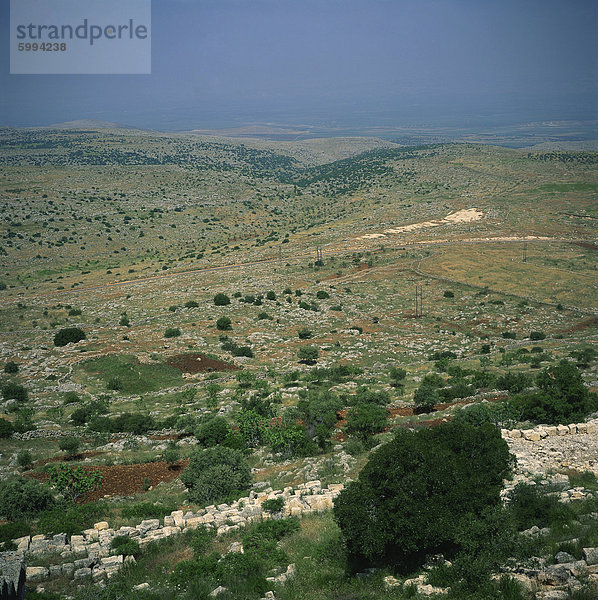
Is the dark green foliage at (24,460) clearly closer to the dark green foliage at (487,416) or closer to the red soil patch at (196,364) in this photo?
the red soil patch at (196,364)

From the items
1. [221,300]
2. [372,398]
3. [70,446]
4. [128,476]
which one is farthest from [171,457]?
[221,300]

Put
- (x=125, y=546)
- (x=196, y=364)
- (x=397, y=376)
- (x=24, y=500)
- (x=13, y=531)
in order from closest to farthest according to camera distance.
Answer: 1. (x=125, y=546)
2. (x=13, y=531)
3. (x=24, y=500)
4. (x=397, y=376)
5. (x=196, y=364)

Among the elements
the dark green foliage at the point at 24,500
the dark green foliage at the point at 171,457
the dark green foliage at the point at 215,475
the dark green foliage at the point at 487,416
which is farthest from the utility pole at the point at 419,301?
the dark green foliage at the point at 24,500

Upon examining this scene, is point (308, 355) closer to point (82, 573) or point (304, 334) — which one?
point (304, 334)

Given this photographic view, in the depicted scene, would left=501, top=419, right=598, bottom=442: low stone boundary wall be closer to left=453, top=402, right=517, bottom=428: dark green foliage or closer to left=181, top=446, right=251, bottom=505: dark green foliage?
left=453, top=402, right=517, bottom=428: dark green foliage

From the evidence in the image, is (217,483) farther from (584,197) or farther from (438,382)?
(584,197)

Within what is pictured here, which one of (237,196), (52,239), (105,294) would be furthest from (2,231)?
(237,196)
